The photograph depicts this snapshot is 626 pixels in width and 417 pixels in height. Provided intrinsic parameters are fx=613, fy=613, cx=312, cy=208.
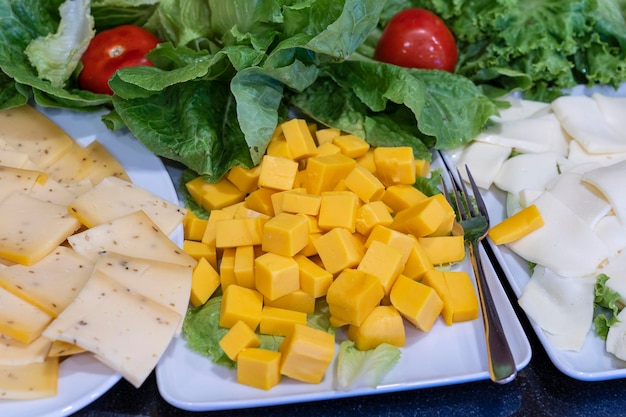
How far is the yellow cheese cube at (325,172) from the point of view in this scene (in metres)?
1.60

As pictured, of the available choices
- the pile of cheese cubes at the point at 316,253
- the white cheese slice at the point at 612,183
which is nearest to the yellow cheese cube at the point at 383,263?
the pile of cheese cubes at the point at 316,253

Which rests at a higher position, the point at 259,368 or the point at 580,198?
the point at 580,198

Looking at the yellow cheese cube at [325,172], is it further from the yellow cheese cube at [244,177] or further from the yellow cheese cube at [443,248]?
the yellow cheese cube at [443,248]

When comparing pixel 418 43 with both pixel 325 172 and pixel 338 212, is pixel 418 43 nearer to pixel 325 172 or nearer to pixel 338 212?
pixel 325 172

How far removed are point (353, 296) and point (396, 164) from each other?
1.52 feet

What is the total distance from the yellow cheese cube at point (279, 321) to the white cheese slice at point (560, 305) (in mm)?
532

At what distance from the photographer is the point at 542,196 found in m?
1.63

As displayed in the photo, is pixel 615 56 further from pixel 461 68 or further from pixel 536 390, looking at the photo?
pixel 536 390

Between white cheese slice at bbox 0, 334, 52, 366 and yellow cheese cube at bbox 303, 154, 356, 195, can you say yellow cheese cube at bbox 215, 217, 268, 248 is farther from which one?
white cheese slice at bbox 0, 334, 52, 366

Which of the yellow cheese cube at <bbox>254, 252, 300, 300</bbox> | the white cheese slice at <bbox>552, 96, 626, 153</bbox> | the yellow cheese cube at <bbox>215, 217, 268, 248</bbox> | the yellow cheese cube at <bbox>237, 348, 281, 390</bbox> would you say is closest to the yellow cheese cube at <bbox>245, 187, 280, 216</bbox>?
the yellow cheese cube at <bbox>215, 217, 268, 248</bbox>

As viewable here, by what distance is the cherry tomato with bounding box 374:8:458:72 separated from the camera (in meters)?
2.06

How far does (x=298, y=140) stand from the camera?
169cm

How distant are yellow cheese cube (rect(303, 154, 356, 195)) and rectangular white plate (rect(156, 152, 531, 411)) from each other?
0.41 m

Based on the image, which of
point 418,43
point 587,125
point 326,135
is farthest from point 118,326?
point 587,125
